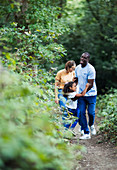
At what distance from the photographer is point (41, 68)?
7.75 metres

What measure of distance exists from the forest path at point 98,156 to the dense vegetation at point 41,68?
1.28ft

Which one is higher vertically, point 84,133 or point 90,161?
point 90,161

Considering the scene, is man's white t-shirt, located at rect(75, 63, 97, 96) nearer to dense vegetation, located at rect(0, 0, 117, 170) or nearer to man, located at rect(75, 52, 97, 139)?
man, located at rect(75, 52, 97, 139)

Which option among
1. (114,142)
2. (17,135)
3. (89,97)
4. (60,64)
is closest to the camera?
(17,135)

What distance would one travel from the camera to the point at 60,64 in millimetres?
15688

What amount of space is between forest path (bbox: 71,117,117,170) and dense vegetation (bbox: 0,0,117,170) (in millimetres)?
389

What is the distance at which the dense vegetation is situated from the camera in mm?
1929

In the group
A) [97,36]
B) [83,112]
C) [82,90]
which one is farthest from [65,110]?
[97,36]

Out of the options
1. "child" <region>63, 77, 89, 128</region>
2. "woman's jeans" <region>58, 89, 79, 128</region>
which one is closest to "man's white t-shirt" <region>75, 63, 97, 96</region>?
"child" <region>63, 77, 89, 128</region>

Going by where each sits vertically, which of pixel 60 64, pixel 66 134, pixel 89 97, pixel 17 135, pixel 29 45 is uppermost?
pixel 17 135

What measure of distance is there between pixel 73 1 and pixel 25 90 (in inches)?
612

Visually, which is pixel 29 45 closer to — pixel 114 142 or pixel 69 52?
pixel 114 142

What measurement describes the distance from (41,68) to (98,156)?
3375 millimetres

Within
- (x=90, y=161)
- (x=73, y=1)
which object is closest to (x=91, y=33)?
(x=73, y=1)
